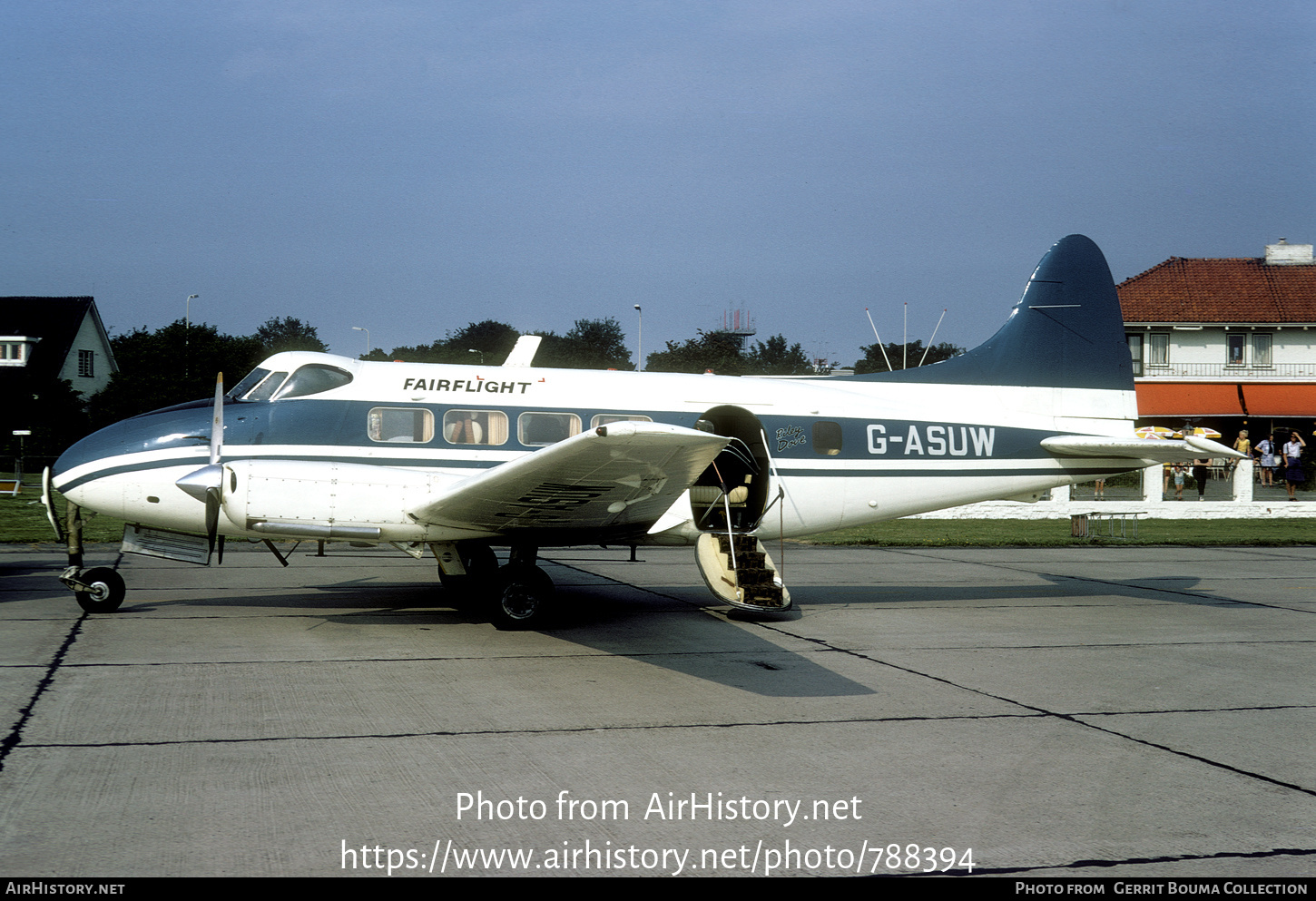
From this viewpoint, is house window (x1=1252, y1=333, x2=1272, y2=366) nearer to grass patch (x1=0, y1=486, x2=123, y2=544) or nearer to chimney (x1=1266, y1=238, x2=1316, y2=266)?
chimney (x1=1266, y1=238, x2=1316, y2=266)

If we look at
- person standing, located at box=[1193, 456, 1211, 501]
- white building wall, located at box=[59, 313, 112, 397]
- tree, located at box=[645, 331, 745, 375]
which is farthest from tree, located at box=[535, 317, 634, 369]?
person standing, located at box=[1193, 456, 1211, 501]

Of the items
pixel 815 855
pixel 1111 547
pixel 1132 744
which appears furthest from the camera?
pixel 1111 547

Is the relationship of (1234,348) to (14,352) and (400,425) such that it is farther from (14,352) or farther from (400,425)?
(14,352)

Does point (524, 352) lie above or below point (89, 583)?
above

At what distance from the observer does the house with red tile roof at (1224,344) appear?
155 feet

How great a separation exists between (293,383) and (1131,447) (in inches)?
405

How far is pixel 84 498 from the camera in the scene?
420 inches

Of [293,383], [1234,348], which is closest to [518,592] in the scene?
[293,383]

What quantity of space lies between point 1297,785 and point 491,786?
15.8ft

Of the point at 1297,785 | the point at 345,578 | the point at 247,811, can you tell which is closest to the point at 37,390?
the point at 345,578

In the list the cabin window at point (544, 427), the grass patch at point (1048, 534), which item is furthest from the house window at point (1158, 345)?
the cabin window at point (544, 427)

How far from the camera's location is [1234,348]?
50094 millimetres

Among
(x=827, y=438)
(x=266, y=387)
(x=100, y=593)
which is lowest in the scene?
(x=100, y=593)

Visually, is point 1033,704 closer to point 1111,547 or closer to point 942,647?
point 942,647
